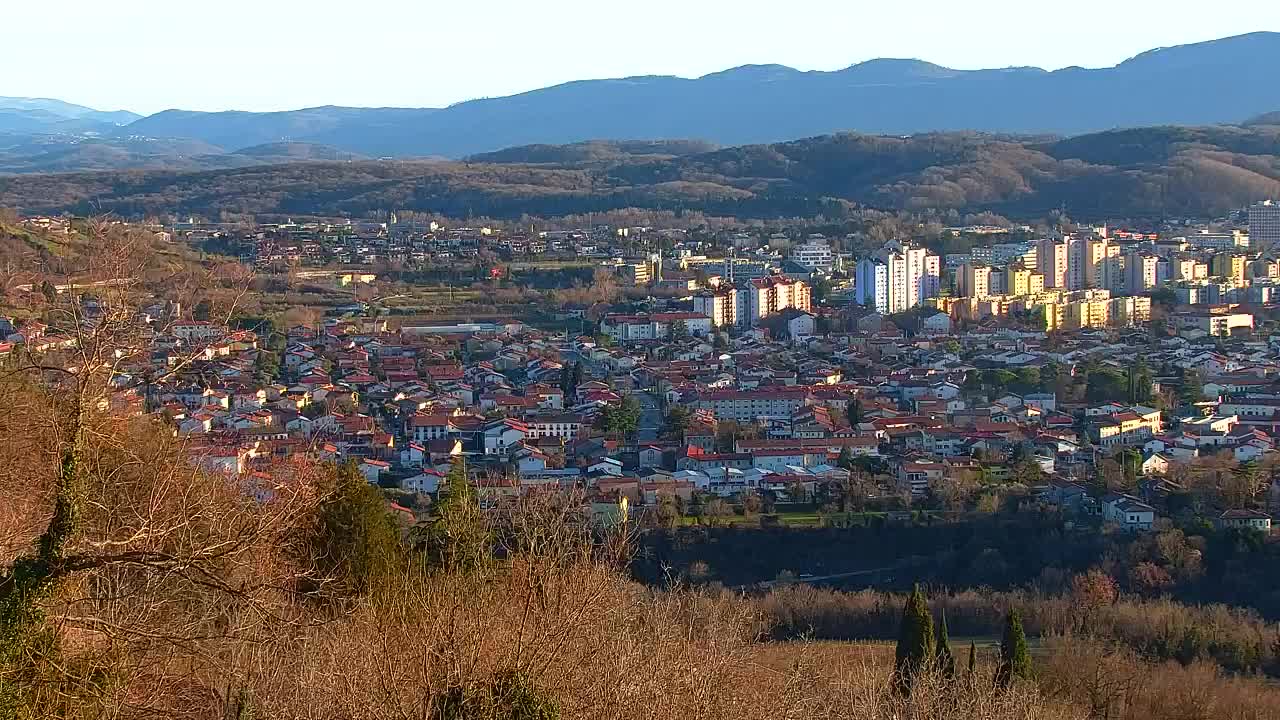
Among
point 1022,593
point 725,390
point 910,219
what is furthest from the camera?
point 910,219

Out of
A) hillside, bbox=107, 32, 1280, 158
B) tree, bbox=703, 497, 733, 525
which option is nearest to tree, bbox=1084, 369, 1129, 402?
tree, bbox=703, 497, 733, 525

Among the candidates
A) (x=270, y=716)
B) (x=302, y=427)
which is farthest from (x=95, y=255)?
(x=302, y=427)

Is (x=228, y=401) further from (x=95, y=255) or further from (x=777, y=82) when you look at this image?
(x=777, y=82)

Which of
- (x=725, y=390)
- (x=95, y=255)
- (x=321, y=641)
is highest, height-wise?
(x=95, y=255)

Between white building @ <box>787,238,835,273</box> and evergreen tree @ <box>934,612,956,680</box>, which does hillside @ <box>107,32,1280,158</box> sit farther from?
evergreen tree @ <box>934,612,956,680</box>

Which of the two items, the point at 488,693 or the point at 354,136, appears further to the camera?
the point at 354,136

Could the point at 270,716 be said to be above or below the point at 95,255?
below

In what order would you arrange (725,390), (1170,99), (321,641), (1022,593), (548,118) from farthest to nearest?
1. (548,118)
2. (1170,99)
3. (725,390)
4. (1022,593)
5. (321,641)
